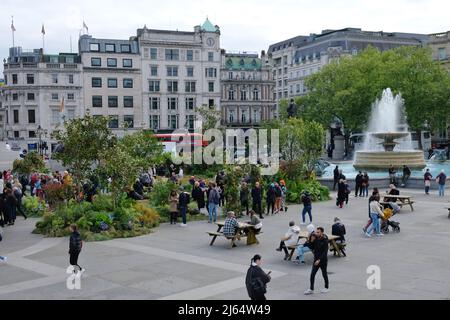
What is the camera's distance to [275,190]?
23.1m

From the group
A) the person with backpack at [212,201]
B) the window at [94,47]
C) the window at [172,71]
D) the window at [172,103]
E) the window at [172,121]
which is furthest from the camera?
the window at [172,121]

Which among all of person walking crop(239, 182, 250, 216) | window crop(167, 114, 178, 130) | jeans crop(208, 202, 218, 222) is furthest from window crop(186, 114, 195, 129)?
jeans crop(208, 202, 218, 222)

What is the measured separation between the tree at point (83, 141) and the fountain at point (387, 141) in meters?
24.2

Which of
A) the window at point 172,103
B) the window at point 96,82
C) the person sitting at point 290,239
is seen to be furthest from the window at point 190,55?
the person sitting at point 290,239

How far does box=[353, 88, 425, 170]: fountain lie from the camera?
39.8 m

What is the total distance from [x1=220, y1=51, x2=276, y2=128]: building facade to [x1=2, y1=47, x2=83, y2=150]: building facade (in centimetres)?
2481

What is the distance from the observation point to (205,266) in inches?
552

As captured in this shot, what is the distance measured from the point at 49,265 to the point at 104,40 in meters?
69.3

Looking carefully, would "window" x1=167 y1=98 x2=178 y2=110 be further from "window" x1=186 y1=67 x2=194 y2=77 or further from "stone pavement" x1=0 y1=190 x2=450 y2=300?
"stone pavement" x1=0 y1=190 x2=450 y2=300

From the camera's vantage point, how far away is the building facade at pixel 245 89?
9144cm

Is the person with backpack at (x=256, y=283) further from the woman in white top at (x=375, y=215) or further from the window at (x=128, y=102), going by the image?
the window at (x=128, y=102)

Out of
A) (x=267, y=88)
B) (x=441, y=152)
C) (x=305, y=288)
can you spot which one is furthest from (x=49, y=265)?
(x=267, y=88)

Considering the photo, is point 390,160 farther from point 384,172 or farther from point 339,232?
point 339,232

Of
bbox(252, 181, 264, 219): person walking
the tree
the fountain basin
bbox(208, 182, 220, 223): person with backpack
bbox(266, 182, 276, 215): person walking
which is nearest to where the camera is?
the tree
